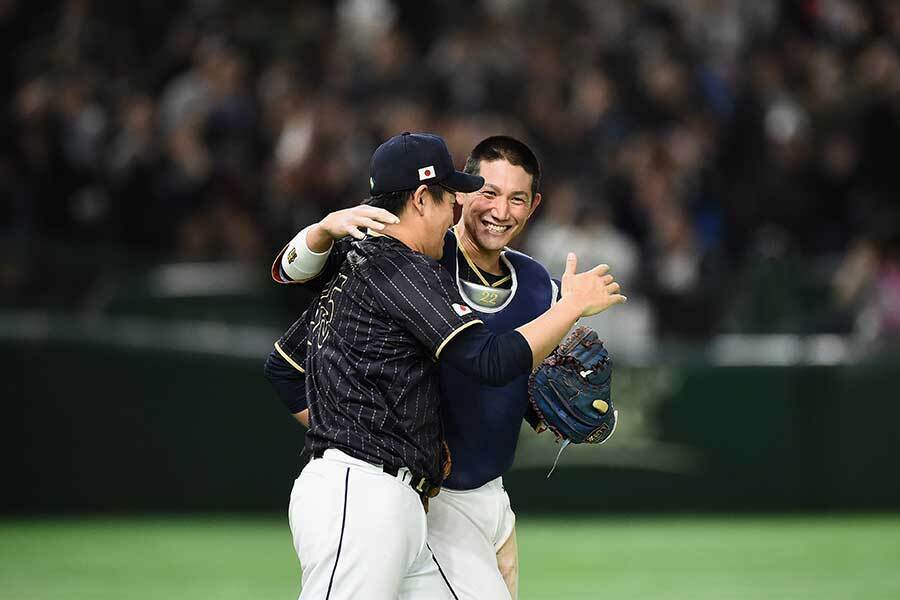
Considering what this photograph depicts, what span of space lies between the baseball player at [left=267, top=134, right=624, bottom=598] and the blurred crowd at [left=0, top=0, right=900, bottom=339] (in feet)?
21.4

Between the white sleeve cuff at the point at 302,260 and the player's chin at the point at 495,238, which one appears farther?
the player's chin at the point at 495,238

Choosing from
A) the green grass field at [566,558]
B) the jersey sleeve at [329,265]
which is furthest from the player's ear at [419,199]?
the green grass field at [566,558]

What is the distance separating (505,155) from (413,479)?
1.45 meters

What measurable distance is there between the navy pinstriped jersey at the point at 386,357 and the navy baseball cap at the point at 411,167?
0.20 m

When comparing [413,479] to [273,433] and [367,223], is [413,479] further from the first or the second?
[273,433]

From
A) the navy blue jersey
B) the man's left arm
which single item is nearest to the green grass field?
the man's left arm

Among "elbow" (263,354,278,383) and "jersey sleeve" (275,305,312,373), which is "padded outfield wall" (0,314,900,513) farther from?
"jersey sleeve" (275,305,312,373)

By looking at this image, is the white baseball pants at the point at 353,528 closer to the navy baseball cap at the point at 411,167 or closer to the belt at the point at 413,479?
the belt at the point at 413,479

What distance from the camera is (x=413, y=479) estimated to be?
15.7 feet

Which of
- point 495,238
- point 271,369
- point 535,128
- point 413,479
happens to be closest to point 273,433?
point 535,128

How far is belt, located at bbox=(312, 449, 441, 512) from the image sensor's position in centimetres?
471

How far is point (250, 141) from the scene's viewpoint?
510 inches

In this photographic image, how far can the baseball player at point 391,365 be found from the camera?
458 centimetres

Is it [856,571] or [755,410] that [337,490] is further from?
[755,410]
